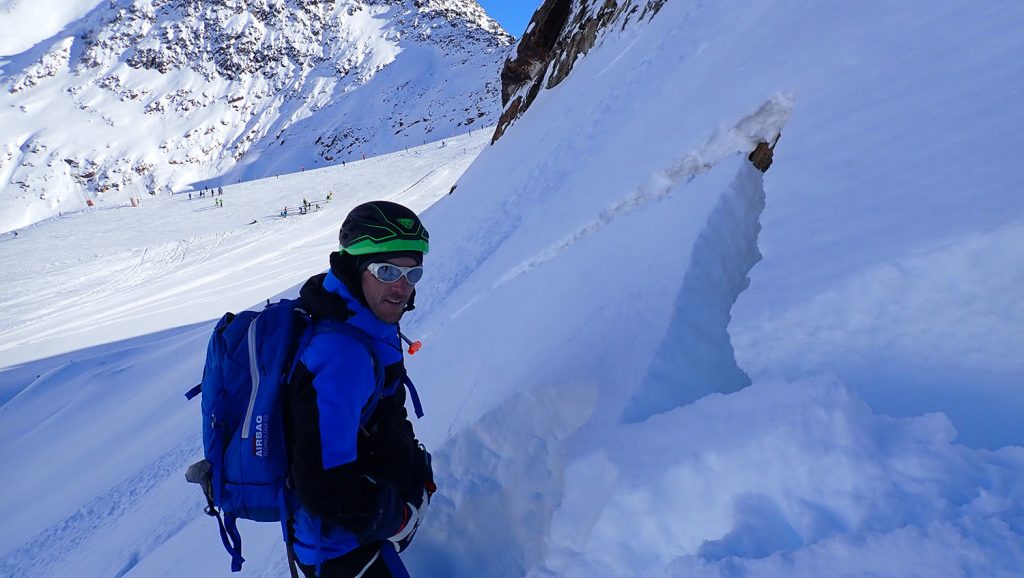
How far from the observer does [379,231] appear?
200 cm

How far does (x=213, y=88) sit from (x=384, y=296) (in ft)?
348

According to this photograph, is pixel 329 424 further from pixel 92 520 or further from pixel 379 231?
pixel 92 520

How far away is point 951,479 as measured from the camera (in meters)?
1.42

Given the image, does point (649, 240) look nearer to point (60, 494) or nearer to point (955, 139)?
point (955, 139)

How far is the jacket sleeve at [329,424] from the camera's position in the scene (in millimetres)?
1734

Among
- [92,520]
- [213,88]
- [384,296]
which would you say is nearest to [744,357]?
[384,296]

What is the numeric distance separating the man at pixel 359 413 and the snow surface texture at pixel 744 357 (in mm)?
620

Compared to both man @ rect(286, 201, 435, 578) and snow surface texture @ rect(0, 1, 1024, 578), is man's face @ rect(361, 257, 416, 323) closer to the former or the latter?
man @ rect(286, 201, 435, 578)

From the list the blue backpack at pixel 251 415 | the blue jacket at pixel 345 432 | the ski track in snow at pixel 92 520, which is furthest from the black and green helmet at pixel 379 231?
the ski track in snow at pixel 92 520

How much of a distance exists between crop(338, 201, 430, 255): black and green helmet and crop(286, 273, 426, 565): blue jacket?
15 cm

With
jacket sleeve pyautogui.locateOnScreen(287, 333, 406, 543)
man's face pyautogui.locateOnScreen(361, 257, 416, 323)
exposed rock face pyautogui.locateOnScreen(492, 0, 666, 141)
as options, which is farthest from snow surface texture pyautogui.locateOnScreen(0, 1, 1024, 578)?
exposed rock face pyautogui.locateOnScreen(492, 0, 666, 141)

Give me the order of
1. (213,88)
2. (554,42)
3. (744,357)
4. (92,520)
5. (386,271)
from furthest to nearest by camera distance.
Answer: (213,88) < (554,42) < (92,520) < (744,357) < (386,271)

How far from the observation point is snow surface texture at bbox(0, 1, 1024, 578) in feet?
4.99

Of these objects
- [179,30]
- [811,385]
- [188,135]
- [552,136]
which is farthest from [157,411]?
[179,30]
